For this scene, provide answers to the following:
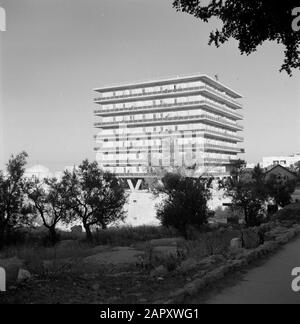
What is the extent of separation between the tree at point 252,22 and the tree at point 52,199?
72.3ft

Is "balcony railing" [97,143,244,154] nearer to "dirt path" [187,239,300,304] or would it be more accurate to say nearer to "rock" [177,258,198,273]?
"rock" [177,258,198,273]

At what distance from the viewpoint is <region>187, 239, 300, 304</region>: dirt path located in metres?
6.33

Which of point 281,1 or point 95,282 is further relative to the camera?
point 95,282

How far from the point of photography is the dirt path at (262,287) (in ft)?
20.8

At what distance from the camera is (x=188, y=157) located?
72125 millimetres

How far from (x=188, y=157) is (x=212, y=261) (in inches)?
2489

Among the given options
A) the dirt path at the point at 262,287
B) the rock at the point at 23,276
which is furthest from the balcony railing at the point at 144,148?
the rock at the point at 23,276

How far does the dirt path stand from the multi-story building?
→ 5998cm

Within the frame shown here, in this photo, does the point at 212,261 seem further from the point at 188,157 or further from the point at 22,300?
the point at 188,157

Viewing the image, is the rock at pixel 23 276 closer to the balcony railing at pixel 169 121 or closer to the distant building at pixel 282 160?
the balcony railing at pixel 169 121

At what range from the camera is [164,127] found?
8031 cm

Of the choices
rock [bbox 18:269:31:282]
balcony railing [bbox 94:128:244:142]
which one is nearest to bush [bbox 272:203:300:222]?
rock [bbox 18:269:31:282]

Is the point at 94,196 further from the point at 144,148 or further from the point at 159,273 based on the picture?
the point at 144,148
